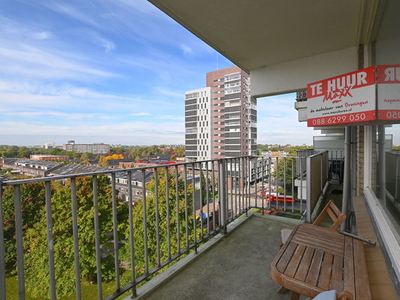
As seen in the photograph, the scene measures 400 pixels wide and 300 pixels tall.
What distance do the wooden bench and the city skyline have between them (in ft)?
57.7

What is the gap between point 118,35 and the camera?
41406mm

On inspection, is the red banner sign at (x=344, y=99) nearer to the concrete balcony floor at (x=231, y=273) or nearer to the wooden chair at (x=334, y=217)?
the wooden chair at (x=334, y=217)

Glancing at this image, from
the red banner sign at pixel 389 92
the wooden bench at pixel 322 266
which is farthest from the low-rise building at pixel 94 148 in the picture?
the red banner sign at pixel 389 92

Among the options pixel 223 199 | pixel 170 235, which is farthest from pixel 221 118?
pixel 170 235

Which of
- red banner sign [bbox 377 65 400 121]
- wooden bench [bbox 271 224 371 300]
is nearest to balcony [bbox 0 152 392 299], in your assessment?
wooden bench [bbox 271 224 371 300]

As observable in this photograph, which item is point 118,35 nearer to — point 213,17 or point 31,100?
point 31,100

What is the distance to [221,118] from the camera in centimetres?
5512

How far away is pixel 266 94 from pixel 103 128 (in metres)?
62.4

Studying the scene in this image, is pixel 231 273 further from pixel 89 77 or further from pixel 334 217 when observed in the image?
pixel 89 77

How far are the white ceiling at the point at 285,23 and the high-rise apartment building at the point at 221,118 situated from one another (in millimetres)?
49234

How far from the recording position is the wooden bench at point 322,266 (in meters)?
1.07

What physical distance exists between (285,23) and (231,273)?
280cm

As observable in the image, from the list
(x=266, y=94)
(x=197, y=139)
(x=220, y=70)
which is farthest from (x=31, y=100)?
(x=266, y=94)

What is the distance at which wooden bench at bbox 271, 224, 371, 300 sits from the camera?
1071 mm
